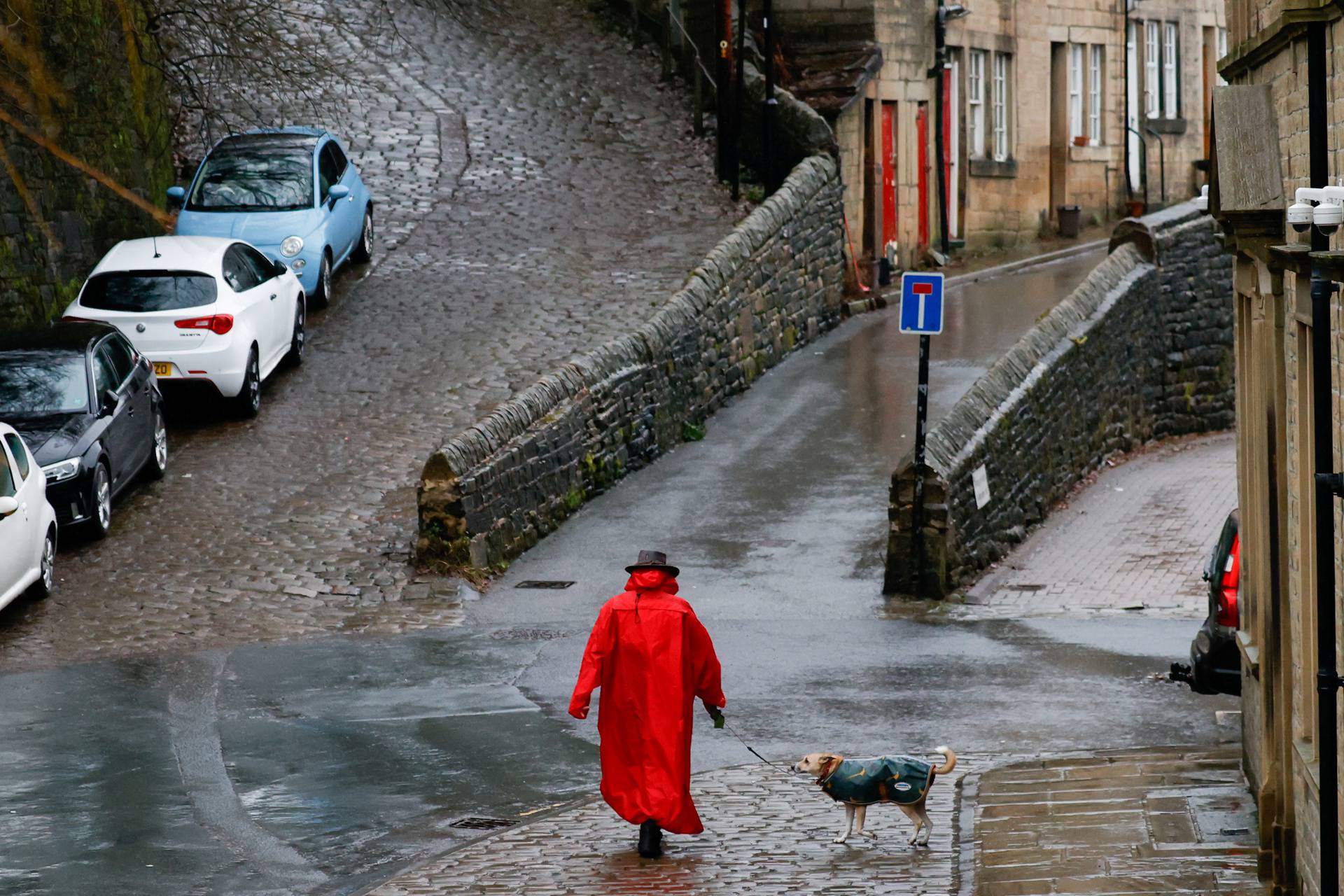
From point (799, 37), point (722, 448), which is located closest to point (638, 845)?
point (722, 448)

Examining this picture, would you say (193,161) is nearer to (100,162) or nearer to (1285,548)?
(100,162)

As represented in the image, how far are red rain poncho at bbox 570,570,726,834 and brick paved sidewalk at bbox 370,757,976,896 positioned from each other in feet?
0.93

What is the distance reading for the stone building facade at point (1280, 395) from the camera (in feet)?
22.5

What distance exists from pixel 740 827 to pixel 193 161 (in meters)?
18.9

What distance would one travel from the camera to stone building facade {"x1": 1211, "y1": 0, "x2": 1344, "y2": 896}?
685cm

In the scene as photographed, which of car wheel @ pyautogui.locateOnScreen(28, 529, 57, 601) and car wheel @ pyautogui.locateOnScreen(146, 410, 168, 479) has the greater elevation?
car wheel @ pyautogui.locateOnScreen(146, 410, 168, 479)

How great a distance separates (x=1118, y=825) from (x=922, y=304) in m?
7.97

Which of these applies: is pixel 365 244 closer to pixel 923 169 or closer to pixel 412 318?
pixel 412 318

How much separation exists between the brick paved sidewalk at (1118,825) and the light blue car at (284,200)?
1341 centimetres

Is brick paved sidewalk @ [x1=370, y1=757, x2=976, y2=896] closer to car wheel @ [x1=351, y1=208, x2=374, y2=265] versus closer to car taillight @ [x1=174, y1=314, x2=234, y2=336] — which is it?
car taillight @ [x1=174, y1=314, x2=234, y2=336]

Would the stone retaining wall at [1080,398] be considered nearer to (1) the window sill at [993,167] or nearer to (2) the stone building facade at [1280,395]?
(1) the window sill at [993,167]

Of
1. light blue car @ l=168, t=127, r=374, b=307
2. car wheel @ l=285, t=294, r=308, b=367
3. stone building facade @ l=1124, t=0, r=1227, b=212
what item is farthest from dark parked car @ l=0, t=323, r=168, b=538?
stone building facade @ l=1124, t=0, r=1227, b=212

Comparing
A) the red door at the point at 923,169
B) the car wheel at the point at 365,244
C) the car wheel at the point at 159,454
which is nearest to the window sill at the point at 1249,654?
the car wheel at the point at 159,454

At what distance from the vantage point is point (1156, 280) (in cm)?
2522
